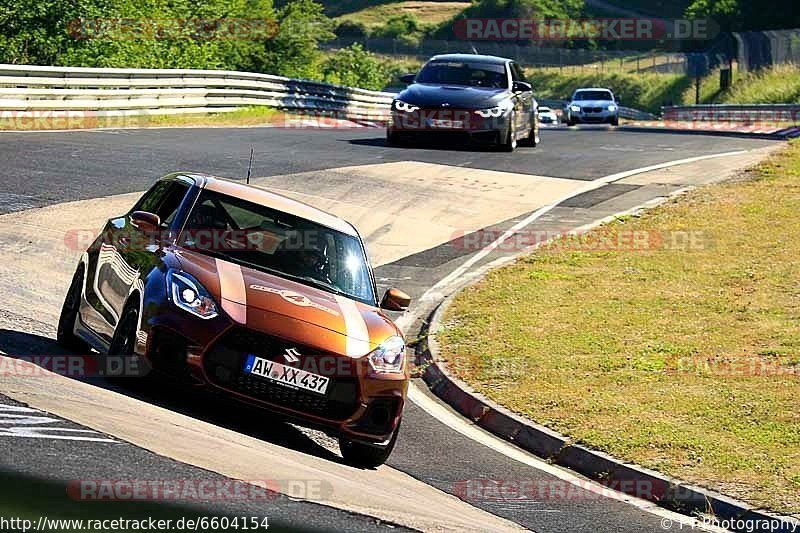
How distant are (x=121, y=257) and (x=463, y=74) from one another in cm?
1733

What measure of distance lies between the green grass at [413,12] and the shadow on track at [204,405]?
115m

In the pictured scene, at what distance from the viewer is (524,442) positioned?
34.3 ft

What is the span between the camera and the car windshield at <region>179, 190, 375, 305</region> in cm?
938

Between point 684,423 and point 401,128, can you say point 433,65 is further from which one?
point 684,423

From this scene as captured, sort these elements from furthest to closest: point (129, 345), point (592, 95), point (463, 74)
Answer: point (592, 95) < point (463, 74) < point (129, 345)

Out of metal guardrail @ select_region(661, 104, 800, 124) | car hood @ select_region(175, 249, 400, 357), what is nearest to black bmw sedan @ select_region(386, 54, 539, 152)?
car hood @ select_region(175, 249, 400, 357)

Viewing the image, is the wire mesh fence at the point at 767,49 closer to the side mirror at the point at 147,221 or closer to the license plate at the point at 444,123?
the license plate at the point at 444,123

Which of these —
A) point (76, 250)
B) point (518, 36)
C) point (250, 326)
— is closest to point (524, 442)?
point (250, 326)

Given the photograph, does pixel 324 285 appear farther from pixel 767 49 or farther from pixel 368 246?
pixel 767 49

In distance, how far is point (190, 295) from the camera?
8.48 meters

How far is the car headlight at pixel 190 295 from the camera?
27.5 ft

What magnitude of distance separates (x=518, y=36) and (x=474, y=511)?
4220 inches

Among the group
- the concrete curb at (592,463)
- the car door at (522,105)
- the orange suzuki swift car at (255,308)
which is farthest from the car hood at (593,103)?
the orange suzuki swift car at (255,308)

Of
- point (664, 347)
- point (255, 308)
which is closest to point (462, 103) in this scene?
point (664, 347)
